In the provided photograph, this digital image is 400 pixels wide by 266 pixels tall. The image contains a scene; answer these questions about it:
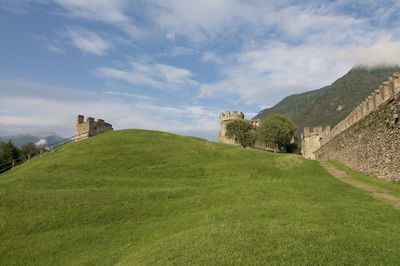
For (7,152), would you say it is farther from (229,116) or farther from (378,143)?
(229,116)

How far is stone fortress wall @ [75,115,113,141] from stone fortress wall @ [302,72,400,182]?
43576 mm

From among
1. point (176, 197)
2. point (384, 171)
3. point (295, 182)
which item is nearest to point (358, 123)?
point (384, 171)

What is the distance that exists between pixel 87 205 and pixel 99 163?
9.72 meters

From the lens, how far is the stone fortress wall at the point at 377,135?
17000mm

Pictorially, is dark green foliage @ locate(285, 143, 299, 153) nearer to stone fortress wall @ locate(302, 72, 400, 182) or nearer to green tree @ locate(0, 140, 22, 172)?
stone fortress wall @ locate(302, 72, 400, 182)

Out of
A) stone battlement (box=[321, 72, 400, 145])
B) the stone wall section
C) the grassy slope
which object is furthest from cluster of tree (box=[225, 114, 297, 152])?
the grassy slope

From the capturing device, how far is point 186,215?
14258mm

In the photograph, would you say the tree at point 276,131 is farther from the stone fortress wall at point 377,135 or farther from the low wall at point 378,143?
the low wall at point 378,143

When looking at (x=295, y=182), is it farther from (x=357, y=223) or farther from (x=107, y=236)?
(x=107, y=236)

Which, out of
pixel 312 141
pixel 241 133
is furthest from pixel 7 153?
pixel 312 141

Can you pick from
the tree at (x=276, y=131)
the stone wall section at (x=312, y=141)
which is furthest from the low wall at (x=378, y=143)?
the tree at (x=276, y=131)

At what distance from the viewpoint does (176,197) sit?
56.5 feet

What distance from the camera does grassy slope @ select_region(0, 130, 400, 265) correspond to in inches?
307

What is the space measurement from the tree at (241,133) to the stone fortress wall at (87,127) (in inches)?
1506
